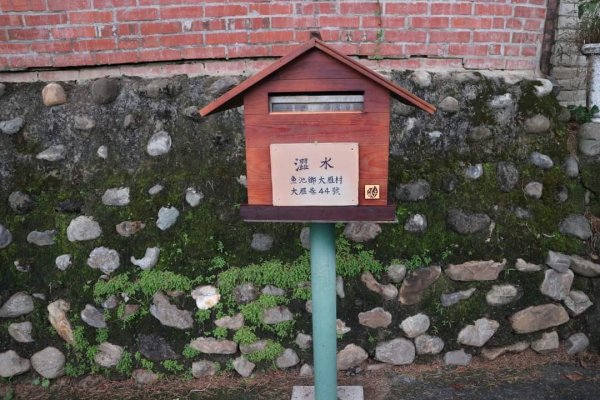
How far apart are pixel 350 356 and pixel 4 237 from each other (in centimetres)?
219

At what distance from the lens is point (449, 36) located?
9.83ft

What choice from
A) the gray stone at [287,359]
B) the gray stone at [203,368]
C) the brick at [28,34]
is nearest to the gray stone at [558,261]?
the gray stone at [287,359]

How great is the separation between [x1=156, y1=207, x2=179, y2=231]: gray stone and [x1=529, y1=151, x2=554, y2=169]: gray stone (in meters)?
2.18

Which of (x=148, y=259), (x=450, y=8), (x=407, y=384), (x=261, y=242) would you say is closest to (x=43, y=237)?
(x=148, y=259)

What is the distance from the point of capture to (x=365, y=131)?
6.20ft

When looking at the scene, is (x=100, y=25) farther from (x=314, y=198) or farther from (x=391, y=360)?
(x=391, y=360)

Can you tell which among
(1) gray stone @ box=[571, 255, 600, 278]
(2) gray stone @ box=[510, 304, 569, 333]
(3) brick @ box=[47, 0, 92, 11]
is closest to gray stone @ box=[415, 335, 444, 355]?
(2) gray stone @ box=[510, 304, 569, 333]

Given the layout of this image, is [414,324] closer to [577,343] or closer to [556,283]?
[556,283]

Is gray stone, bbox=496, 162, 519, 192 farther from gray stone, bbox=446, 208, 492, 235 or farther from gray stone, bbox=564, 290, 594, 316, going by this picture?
gray stone, bbox=564, 290, 594, 316

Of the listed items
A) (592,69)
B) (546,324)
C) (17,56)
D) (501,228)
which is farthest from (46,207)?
(592,69)

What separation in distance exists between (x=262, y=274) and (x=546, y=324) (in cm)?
176

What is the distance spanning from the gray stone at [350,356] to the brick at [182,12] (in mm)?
2172

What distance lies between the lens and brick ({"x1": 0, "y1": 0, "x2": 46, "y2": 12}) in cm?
296

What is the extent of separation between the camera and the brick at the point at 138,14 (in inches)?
116
